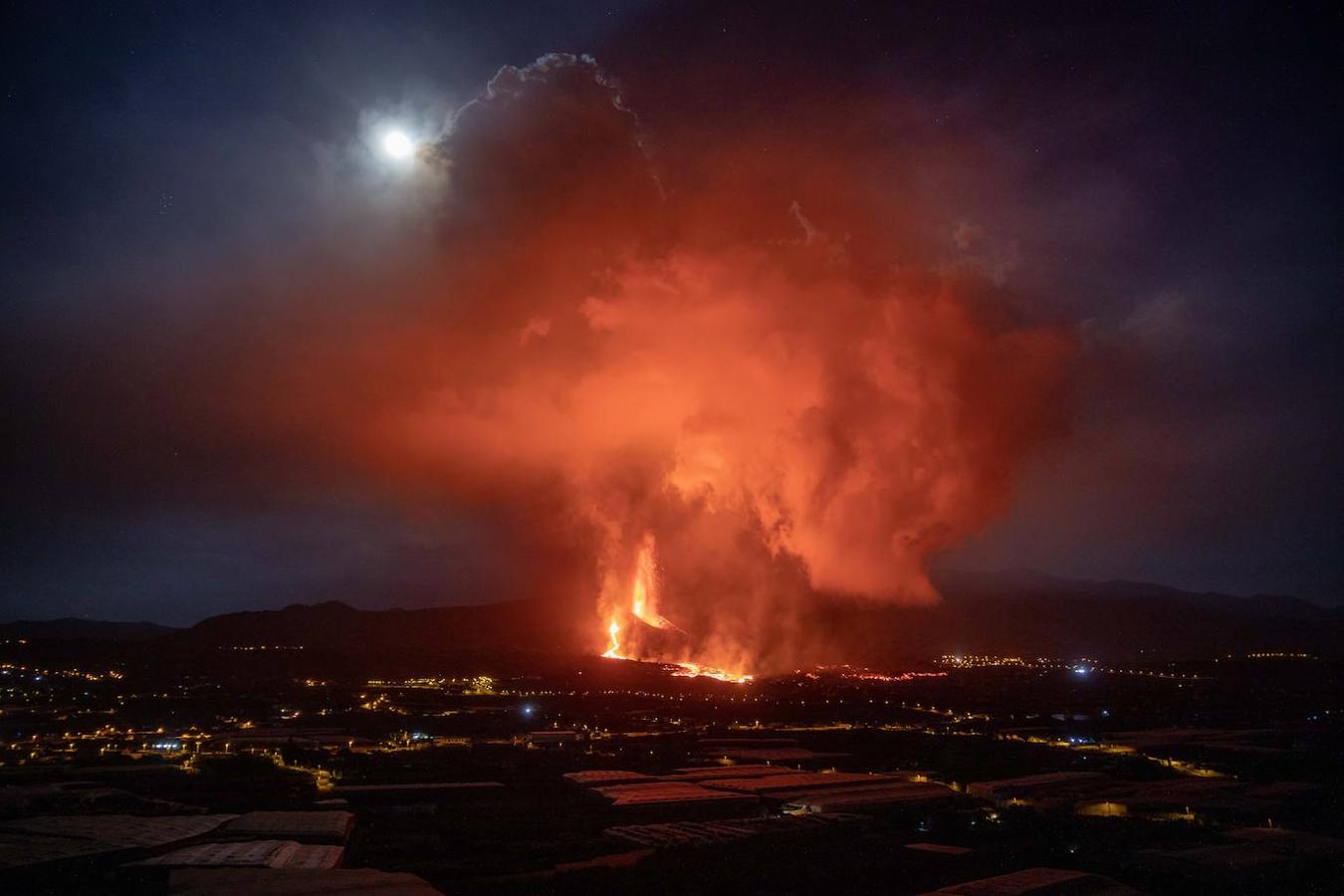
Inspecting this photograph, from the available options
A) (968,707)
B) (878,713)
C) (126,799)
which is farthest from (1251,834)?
(968,707)

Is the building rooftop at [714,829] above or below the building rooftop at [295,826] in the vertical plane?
below

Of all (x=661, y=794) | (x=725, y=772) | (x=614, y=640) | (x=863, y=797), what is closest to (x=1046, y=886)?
(x=863, y=797)

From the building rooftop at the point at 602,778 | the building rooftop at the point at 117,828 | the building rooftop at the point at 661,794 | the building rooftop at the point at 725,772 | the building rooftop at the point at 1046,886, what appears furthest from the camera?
the building rooftop at the point at 725,772

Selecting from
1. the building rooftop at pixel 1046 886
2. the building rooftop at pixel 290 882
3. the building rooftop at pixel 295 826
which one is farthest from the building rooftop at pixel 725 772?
the building rooftop at pixel 290 882

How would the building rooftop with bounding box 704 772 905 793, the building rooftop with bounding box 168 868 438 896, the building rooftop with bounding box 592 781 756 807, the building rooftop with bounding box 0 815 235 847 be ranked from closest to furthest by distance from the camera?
the building rooftop with bounding box 168 868 438 896, the building rooftop with bounding box 0 815 235 847, the building rooftop with bounding box 592 781 756 807, the building rooftop with bounding box 704 772 905 793

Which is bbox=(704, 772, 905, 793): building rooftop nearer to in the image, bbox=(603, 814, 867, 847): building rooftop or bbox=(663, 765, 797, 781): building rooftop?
bbox=(663, 765, 797, 781): building rooftop

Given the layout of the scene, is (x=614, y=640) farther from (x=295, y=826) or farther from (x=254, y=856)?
(x=254, y=856)

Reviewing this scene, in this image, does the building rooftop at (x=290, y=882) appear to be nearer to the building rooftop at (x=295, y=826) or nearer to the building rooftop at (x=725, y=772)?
the building rooftop at (x=295, y=826)

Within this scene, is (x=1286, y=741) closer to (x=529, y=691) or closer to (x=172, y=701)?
(x=529, y=691)

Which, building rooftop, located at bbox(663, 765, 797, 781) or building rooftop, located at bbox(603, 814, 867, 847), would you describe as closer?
building rooftop, located at bbox(603, 814, 867, 847)

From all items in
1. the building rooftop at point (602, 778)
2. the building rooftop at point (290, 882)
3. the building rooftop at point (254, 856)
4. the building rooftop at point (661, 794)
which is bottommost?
the building rooftop at point (602, 778)

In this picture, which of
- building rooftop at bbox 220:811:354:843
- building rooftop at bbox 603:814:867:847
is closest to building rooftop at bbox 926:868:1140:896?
building rooftop at bbox 603:814:867:847

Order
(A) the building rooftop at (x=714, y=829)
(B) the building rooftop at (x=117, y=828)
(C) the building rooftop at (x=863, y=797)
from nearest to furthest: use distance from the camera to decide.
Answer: (B) the building rooftop at (x=117, y=828)
(A) the building rooftop at (x=714, y=829)
(C) the building rooftop at (x=863, y=797)
